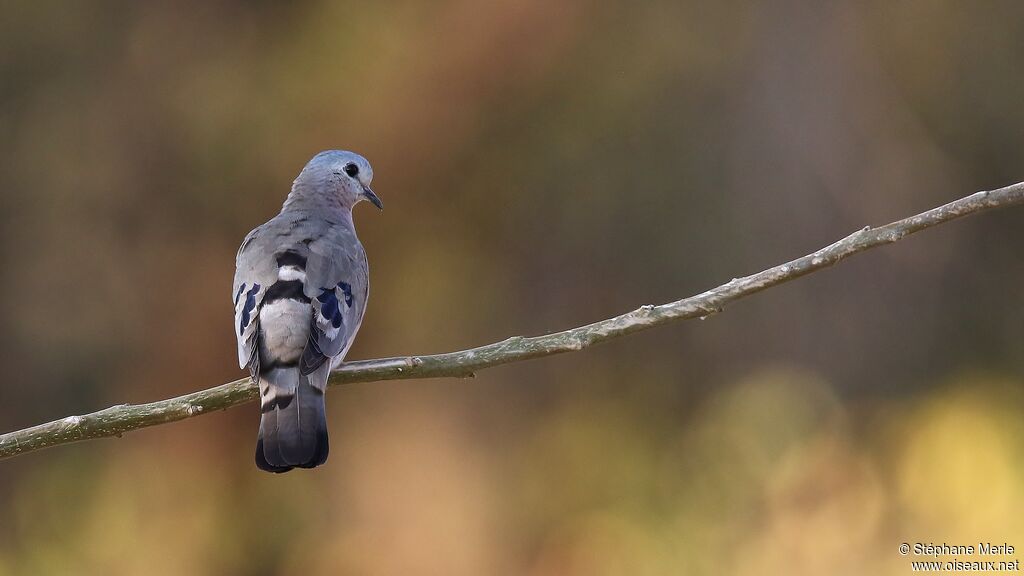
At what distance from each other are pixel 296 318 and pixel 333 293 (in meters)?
0.19

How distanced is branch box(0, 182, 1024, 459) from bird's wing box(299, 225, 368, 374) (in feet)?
1.05

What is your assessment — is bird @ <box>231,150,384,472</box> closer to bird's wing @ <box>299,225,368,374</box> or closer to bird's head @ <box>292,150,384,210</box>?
bird's wing @ <box>299,225,368,374</box>

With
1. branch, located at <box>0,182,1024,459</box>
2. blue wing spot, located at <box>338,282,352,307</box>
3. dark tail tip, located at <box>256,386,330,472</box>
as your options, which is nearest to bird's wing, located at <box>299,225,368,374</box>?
blue wing spot, located at <box>338,282,352,307</box>

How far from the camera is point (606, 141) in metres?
8.44

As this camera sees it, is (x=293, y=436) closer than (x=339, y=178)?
Yes

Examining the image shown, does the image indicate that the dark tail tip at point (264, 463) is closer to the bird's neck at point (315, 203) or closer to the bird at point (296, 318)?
the bird at point (296, 318)

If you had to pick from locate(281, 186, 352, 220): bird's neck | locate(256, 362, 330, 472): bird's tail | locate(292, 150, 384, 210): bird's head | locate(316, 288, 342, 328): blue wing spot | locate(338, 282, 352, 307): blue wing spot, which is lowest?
locate(256, 362, 330, 472): bird's tail

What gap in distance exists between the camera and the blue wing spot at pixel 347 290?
3828 millimetres

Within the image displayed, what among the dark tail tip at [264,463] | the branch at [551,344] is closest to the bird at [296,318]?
the dark tail tip at [264,463]

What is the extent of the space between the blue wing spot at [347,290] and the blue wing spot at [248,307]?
26cm

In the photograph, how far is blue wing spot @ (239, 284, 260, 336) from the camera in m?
3.66

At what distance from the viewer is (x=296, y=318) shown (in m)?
3.63

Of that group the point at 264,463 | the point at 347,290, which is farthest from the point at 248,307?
the point at 264,463

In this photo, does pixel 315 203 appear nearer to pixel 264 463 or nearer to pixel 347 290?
pixel 347 290
